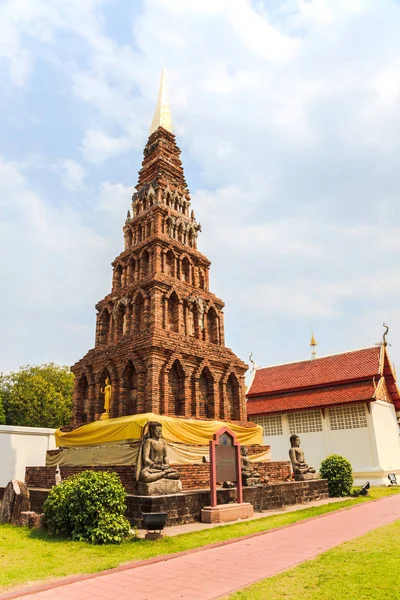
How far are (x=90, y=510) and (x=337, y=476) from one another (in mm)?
13099

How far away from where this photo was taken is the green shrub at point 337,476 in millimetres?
19266

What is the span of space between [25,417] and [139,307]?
24060 millimetres

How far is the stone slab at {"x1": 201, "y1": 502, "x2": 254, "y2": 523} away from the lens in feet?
39.4

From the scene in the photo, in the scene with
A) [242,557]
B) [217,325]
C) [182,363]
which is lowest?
[242,557]

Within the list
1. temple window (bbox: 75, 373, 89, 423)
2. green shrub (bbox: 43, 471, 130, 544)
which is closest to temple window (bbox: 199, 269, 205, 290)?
temple window (bbox: 75, 373, 89, 423)

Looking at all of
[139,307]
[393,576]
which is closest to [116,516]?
[393,576]

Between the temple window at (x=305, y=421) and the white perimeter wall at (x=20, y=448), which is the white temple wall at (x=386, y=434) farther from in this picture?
the white perimeter wall at (x=20, y=448)

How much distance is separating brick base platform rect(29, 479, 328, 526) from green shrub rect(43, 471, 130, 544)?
1169mm

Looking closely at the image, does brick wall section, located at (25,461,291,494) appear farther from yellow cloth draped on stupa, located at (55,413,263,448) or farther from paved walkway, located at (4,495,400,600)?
paved walkway, located at (4,495,400,600)

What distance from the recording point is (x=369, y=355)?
30078 mm

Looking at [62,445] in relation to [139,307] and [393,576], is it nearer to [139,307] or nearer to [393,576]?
[139,307]

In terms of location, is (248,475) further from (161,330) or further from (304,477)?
(161,330)

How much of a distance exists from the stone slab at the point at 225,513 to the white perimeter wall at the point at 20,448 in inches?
571

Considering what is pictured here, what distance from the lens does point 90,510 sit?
1012 centimetres
